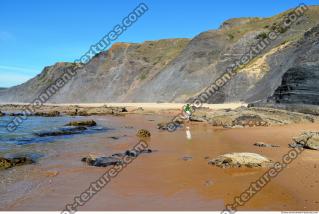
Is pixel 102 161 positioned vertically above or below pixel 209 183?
above

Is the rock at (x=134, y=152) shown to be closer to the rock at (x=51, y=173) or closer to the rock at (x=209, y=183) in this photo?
the rock at (x=51, y=173)

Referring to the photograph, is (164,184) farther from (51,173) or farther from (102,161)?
(51,173)

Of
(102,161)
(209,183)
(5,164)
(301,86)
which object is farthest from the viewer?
(301,86)

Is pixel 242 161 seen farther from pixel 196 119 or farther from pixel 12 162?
pixel 196 119

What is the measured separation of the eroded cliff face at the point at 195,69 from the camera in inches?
1727

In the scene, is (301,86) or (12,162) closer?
(12,162)

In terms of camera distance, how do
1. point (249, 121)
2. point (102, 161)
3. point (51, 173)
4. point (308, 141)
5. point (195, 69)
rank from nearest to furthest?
point (51, 173) → point (102, 161) → point (308, 141) → point (249, 121) → point (195, 69)

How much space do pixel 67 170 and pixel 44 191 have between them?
8.00 ft

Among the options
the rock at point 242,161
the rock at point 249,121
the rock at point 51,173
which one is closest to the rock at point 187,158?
the rock at point 242,161

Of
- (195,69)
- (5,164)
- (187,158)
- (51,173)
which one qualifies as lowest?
(51,173)

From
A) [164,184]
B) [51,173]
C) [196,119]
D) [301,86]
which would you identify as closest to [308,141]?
[164,184]

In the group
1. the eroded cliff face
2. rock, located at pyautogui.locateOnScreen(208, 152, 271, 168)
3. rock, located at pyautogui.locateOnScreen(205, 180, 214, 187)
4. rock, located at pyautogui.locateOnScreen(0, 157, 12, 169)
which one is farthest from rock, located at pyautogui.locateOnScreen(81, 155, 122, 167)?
the eroded cliff face

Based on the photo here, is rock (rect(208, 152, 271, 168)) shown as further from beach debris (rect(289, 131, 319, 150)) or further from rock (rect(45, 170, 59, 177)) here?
rock (rect(45, 170, 59, 177))

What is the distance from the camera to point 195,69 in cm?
7169
